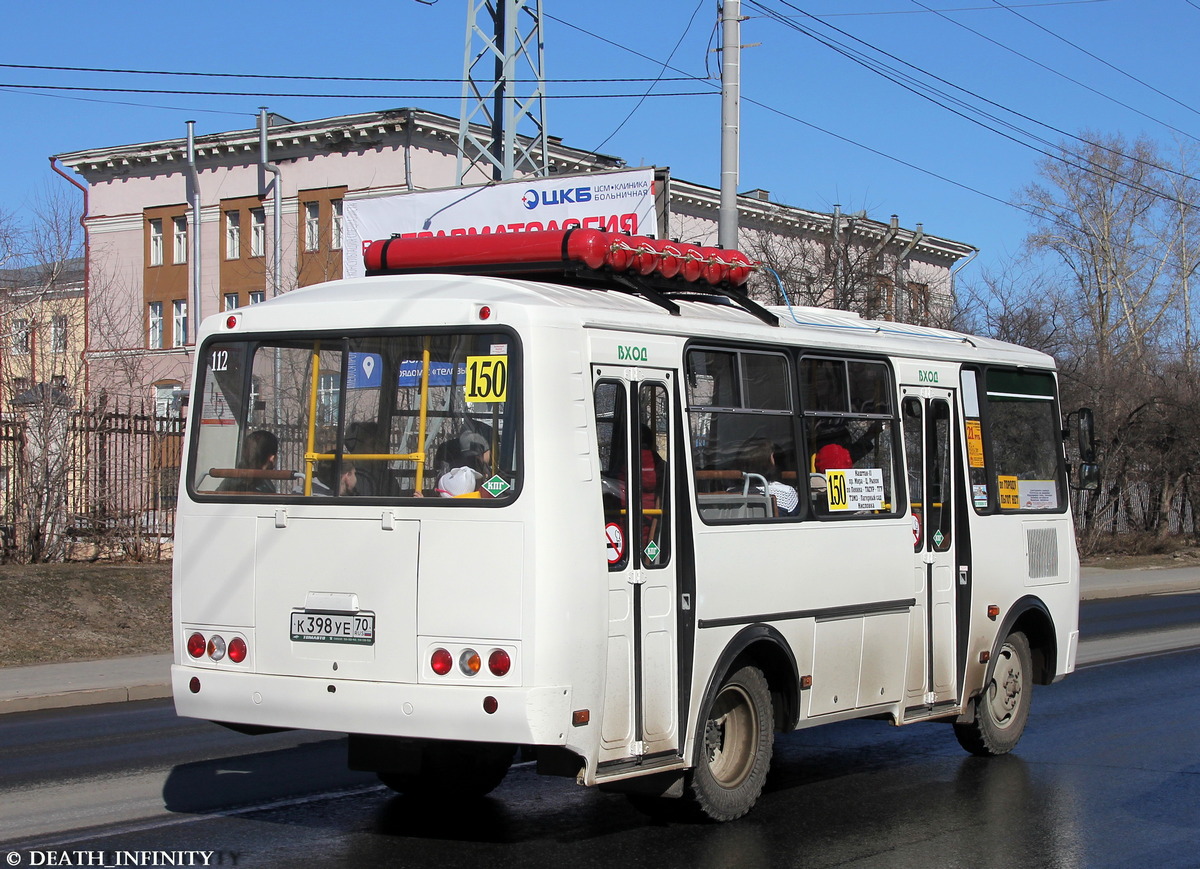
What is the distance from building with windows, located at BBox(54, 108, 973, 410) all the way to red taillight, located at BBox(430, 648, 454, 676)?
30.5 meters

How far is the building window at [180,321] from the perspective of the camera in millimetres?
51594

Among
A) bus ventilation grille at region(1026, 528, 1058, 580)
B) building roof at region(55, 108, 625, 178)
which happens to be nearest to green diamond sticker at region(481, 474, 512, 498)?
bus ventilation grille at region(1026, 528, 1058, 580)

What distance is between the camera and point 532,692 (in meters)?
6.52

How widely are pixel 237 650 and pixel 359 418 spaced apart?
134 centimetres

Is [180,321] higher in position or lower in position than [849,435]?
higher

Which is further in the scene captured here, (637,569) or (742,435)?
(742,435)

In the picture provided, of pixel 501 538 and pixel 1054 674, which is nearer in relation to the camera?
pixel 501 538

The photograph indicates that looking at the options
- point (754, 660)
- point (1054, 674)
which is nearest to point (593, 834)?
point (754, 660)

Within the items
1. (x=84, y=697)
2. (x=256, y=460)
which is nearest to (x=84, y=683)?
(x=84, y=697)

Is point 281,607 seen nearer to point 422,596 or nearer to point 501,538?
point 422,596

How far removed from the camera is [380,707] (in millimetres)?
6797

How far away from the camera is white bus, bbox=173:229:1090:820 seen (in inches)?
266

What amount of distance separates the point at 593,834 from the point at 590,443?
2.18 metres

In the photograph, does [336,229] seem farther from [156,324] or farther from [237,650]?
[237,650]
